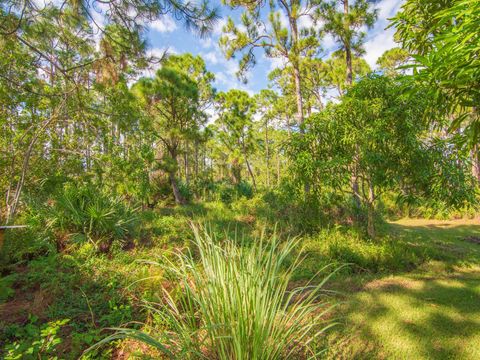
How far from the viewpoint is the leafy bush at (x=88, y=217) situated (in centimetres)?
414

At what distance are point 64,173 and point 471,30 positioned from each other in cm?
627

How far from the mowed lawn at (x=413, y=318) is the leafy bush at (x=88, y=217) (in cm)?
404

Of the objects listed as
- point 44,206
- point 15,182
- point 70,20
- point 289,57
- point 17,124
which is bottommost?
point 44,206

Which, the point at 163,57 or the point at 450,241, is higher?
the point at 163,57

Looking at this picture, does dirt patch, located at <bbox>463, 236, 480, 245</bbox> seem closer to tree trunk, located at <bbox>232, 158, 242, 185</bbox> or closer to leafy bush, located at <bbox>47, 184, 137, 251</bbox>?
leafy bush, located at <bbox>47, 184, 137, 251</bbox>

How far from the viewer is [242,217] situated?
7410 millimetres

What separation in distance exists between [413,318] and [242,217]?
17.4 ft

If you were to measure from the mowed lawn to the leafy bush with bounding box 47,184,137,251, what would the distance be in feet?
13.2

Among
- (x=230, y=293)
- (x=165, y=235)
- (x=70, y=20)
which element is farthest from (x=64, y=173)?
(x=230, y=293)

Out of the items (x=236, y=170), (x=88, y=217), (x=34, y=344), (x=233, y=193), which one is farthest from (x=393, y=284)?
(x=236, y=170)

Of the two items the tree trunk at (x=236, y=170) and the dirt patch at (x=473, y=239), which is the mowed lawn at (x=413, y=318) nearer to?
the dirt patch at (x=473, y=239)

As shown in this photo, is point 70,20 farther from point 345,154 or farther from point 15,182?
point 345,154

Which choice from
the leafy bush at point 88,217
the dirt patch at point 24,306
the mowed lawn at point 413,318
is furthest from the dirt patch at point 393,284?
the leafy bush at point 88,217

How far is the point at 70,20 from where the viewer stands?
2914 mm
